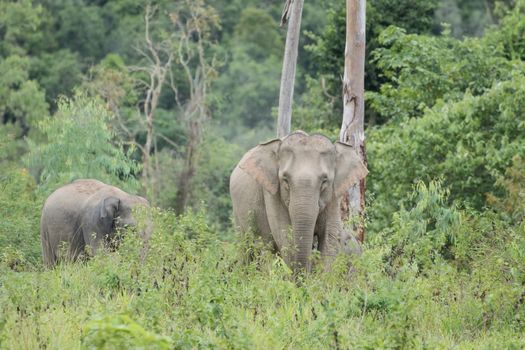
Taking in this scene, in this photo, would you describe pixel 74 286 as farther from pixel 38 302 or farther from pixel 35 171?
pixel 35 171

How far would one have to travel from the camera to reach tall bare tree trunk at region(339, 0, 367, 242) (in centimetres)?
1803

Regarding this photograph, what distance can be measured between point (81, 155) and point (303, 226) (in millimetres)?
10526

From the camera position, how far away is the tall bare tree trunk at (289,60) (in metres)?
21.5

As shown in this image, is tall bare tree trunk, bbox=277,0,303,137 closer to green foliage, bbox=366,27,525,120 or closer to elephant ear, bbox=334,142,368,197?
green foliage, bbox=366,27,525,120

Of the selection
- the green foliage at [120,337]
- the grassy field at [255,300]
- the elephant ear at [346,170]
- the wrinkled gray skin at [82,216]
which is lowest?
the wrinkled gray skin at [82,216]

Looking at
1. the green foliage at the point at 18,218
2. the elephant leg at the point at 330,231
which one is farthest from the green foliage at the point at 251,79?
the elephant leg at the point at 330,231

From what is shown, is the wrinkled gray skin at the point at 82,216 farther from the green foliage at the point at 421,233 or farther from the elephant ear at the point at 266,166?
the green foliage at the point at 421,233

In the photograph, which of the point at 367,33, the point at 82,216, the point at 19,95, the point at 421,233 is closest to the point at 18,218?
the point at 82,216

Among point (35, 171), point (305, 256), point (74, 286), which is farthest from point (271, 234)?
point (35, 171)

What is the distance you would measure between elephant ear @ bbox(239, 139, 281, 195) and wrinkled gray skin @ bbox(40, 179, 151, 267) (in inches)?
125

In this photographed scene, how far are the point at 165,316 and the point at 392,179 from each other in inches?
494

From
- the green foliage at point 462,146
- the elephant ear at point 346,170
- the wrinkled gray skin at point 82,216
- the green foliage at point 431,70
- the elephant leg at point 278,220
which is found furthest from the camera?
the green foliage at point 431,70

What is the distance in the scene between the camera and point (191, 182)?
3688cm

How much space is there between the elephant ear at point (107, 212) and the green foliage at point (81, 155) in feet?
17.6
